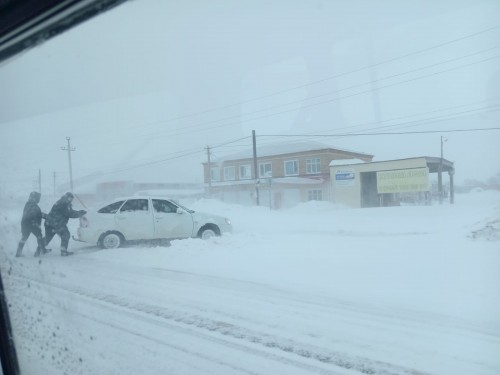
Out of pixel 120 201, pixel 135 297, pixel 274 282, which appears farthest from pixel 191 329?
pixel 120 201

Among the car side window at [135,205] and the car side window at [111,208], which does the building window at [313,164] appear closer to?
the car side window at [135,205]

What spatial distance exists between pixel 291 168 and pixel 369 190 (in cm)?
93

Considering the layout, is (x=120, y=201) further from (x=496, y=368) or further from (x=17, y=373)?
(x=496, y=368)

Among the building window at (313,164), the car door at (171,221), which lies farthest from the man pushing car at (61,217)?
the building window at (313,164)

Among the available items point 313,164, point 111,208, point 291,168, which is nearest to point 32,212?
point 111,208

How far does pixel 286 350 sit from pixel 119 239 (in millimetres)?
3479

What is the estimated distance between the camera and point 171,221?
19.7 feet

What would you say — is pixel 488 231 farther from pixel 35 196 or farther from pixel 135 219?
pixel 35 196

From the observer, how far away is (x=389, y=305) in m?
4.07

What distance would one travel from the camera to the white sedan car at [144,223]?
17.4 feet

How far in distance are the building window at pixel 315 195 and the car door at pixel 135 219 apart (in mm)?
2200

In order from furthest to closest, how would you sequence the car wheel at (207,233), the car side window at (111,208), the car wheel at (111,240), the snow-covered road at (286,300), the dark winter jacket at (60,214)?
1. the car wheel at (207,233)
2. the car wheel at (111,240)
3. the car side window at (111,208)
4. the dark winter jacket at (60,214)
5. the snow-covered road at (286,300)

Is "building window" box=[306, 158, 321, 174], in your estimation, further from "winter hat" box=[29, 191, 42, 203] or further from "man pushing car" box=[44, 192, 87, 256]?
"winter hat" box=[29, 191, 42, 203]

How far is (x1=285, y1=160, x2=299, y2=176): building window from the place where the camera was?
15.0ft
